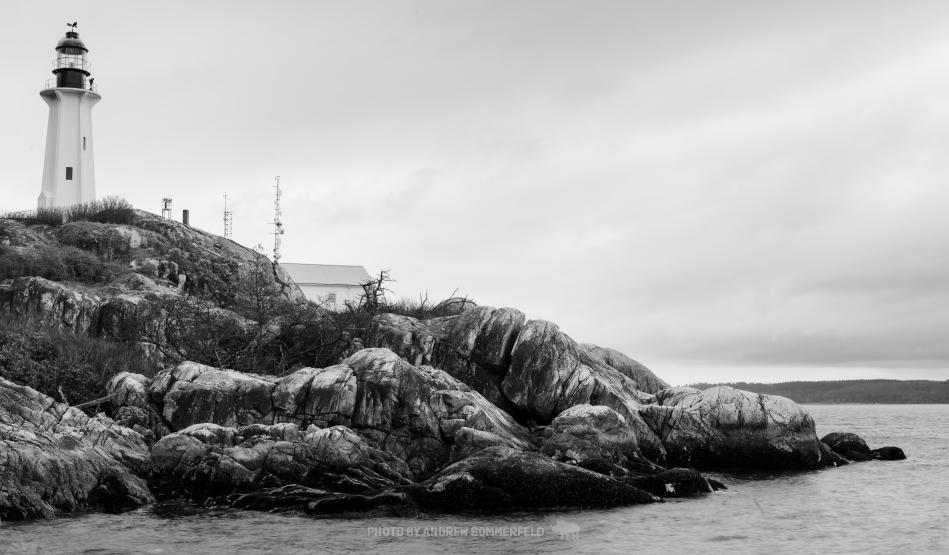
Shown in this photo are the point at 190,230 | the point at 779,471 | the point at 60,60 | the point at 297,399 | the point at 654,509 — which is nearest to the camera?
the point at 654,509

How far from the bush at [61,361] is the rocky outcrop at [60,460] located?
11.9 feet

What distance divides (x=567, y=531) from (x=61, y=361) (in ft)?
61.5

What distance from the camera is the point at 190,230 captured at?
49.2 metres

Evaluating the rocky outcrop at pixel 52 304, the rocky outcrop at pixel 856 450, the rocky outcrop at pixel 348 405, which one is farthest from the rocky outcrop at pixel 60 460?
the rocky outcrop at pixel 856 450

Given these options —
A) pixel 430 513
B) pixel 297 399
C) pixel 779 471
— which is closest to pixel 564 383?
pixel 779 471

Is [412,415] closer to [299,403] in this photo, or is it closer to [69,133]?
[299,403]

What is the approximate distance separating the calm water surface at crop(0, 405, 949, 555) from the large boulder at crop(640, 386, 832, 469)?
21.8 ft

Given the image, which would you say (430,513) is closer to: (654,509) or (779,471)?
(654,509)

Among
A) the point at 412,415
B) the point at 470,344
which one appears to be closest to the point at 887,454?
the point at 470,344

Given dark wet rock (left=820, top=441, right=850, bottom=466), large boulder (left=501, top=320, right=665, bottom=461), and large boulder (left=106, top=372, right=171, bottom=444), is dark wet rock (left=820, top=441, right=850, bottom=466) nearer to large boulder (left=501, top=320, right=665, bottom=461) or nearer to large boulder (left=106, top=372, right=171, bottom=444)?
large boulder (left=501, top=320, right=665, bottom=461)

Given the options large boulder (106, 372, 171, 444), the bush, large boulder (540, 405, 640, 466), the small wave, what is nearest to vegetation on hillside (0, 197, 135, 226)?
the bush

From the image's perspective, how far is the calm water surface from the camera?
19.3 meters

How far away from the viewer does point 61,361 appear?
31.5 meters

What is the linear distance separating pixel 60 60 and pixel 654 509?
44.4m
